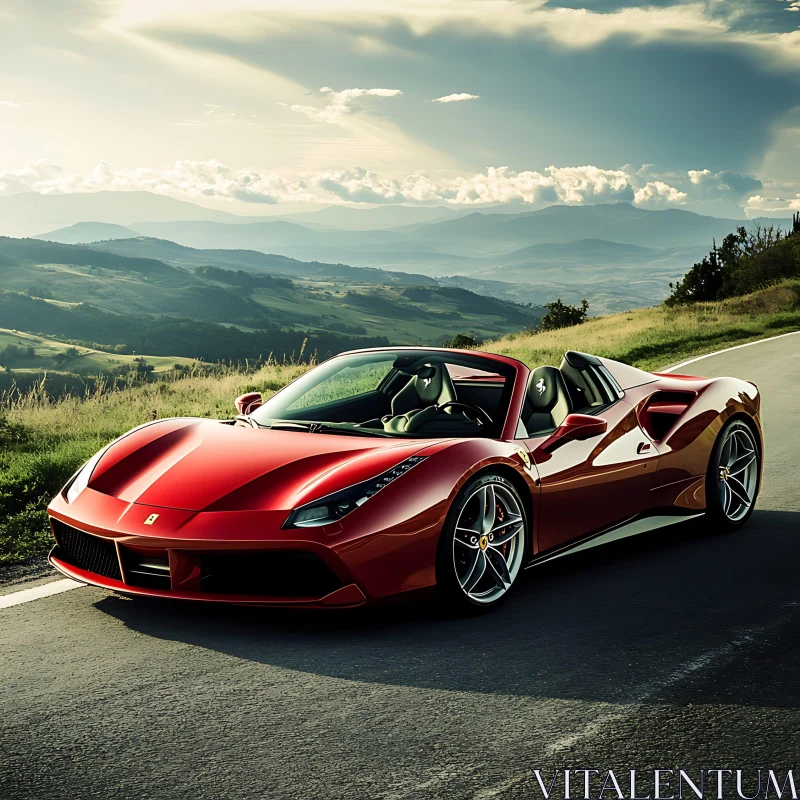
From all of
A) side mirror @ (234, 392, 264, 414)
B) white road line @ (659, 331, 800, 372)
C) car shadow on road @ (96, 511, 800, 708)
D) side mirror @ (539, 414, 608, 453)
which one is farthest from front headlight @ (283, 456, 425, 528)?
A: white road line @ (659, 331, 800, 372)

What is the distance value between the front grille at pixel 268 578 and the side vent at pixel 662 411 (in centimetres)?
273

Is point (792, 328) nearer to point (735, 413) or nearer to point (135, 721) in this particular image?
point (735, 413)

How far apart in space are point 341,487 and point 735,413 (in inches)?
137

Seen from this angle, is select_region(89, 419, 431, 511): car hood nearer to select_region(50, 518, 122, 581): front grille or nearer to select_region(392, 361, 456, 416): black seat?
select_region(50, 518, 122, 581): front grille

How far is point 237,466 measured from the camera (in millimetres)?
4793

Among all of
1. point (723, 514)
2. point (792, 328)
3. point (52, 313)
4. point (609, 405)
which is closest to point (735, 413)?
point (723, 514)

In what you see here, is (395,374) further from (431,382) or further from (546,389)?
(546,389)

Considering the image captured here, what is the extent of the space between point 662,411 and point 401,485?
2.56 meters

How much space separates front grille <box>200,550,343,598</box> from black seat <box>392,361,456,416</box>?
167 cm

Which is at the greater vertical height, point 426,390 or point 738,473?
point 426,390

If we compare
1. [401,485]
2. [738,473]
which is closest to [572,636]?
[401,485]

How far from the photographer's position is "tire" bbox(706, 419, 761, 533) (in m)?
6.57

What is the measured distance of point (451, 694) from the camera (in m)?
3.74

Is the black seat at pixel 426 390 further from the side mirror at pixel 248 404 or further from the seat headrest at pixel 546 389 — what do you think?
the side mirror at pixel 248 404
